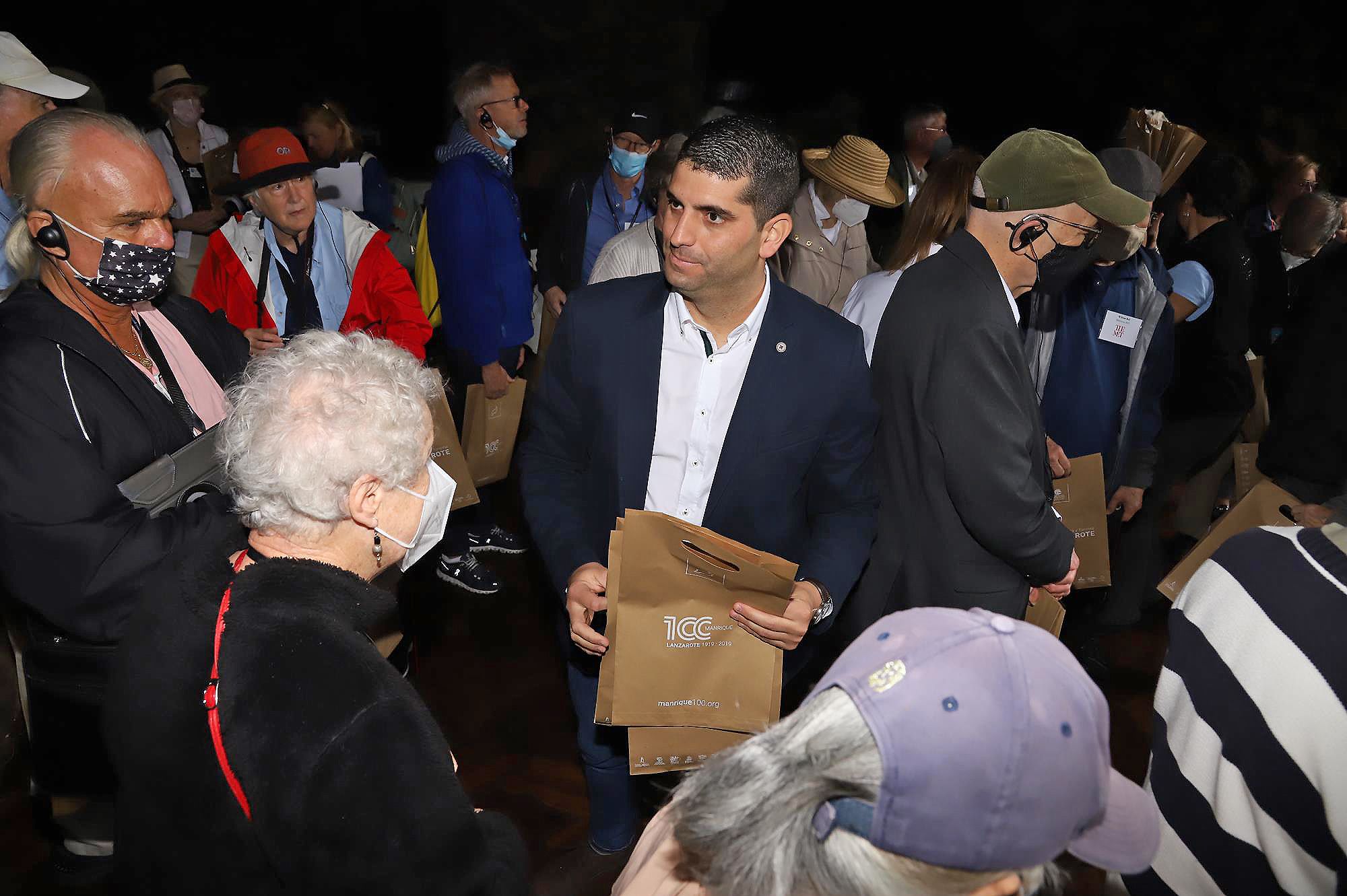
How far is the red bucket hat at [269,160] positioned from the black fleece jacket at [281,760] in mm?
2376

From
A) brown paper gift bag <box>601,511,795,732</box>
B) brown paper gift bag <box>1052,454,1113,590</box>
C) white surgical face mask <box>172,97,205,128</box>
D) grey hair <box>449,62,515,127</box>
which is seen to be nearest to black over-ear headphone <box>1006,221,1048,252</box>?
brown paper gift bag <box>1052,454,1113,590</box>

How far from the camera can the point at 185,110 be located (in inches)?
209

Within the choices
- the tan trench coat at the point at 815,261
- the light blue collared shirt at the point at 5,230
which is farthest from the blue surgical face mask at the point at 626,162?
the light blue collared shirt at the point at 5,230

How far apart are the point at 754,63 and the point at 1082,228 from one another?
7.06 meters

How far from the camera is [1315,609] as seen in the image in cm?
135

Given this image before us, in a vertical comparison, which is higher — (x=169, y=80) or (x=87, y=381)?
(x=87, y=381)

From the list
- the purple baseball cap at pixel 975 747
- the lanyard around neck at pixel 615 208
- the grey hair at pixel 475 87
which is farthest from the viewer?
the lanyard around neck at pixel 615 208

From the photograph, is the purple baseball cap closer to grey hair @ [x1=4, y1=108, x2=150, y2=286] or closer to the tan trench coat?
grey hair @ [x1=4, y1=108, x2=150, y2=286]

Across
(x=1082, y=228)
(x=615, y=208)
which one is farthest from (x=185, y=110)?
(x=1082, y=228)

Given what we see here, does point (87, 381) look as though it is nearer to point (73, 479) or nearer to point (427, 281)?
point (73, 479)

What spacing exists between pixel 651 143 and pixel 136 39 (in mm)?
5404

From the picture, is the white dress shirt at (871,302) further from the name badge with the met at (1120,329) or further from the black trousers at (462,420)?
the black trousers at (462,420)

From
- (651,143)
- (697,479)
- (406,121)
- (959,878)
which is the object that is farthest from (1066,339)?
(406,121)

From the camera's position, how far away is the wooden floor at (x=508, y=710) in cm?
295
